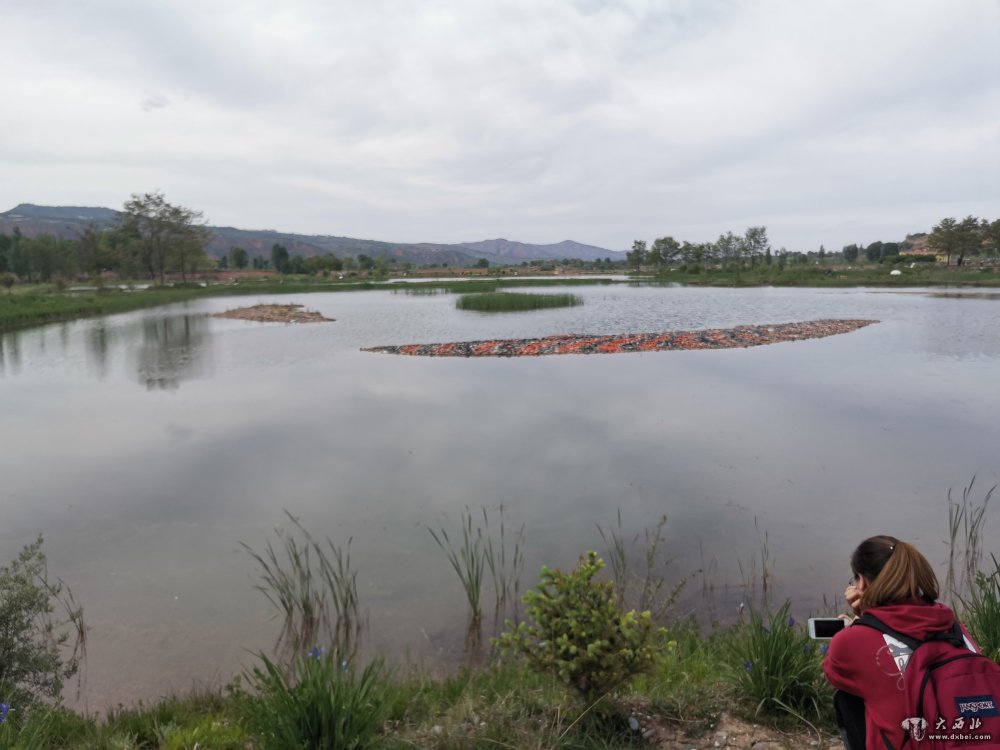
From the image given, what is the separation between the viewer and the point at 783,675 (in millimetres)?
3252

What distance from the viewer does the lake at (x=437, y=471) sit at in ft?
17.2

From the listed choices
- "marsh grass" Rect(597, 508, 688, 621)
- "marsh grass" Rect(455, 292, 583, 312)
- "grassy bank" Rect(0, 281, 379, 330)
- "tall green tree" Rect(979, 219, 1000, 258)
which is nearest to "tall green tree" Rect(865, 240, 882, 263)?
"tall green tree" Rect(979, 219, 1000, 258)

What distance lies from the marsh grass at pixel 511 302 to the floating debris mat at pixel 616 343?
1305 cm

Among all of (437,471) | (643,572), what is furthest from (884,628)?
(437,471)

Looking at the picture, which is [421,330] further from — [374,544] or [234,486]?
[374,544]

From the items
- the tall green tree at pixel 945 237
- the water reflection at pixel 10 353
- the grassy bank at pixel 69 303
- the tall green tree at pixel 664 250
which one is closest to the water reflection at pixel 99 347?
the water reflection at pixel 10 353

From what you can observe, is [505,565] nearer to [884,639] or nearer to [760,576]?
[760,576]

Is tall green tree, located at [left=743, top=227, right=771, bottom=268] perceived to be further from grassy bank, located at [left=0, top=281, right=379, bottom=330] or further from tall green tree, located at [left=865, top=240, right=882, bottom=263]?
grassy bank, located at [left=0, top=281, right=379, bottom=330]

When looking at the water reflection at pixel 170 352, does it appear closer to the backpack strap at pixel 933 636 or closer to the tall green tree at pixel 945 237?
the backpack strap at pixel 933 636

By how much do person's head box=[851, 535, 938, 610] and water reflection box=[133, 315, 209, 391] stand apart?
15.3 m

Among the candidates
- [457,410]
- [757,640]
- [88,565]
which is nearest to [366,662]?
[757,640]

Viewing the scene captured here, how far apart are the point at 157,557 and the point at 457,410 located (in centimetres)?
647

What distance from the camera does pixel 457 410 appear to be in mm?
11977

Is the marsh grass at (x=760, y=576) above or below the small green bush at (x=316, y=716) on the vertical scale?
below
